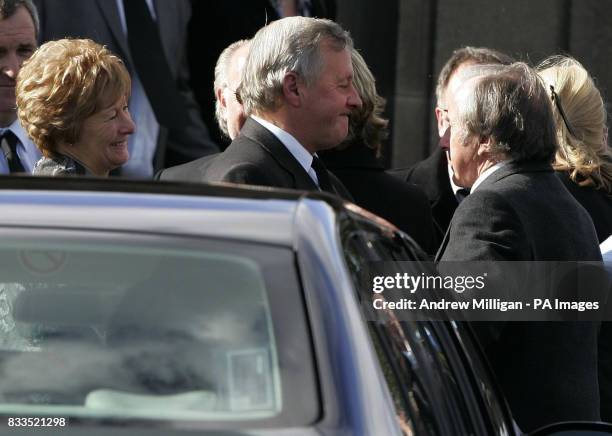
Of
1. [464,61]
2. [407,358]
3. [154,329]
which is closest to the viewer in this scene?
[154,329]

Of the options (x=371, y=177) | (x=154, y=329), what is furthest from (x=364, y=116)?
(x=154, y=329)

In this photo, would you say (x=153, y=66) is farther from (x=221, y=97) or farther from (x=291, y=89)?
(x=291, y=89)

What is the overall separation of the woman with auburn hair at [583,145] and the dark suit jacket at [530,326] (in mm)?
960

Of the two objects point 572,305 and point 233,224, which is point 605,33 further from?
point 233,224

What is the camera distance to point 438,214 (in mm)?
5980

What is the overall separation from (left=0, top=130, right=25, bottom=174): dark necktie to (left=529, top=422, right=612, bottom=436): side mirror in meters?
2.75

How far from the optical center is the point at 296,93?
4504 mm

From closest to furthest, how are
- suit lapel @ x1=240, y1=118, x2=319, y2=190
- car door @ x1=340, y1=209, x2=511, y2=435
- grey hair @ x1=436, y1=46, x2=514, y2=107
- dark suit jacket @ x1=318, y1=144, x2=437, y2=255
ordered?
1. car door @ x1=340, y1=209, x2=511, y2=435
2. suit lapel @ x1=240, y1=118, x2=319, y2=190
3. dark suit jacket @ x1=318, y1=144, x2=437, y2=255
4. grey hair @ x1=436, y1=46, x2=514, y2=107

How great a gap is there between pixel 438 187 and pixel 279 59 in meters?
1.72

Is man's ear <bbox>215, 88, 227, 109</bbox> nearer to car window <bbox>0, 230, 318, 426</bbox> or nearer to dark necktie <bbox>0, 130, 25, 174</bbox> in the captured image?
dark necktie <bbox>0, 130, 25, 174</bbox>

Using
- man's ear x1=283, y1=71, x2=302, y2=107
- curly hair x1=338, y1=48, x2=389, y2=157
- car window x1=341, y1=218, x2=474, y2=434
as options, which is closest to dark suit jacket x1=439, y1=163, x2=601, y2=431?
man's ear x1=283, y1=71, x2=302, y2=107

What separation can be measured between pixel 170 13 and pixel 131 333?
5945 mm

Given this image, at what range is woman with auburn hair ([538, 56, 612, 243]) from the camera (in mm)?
4930

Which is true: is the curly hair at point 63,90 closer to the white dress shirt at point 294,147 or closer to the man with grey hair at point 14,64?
the white dress shirt at point 294,147
